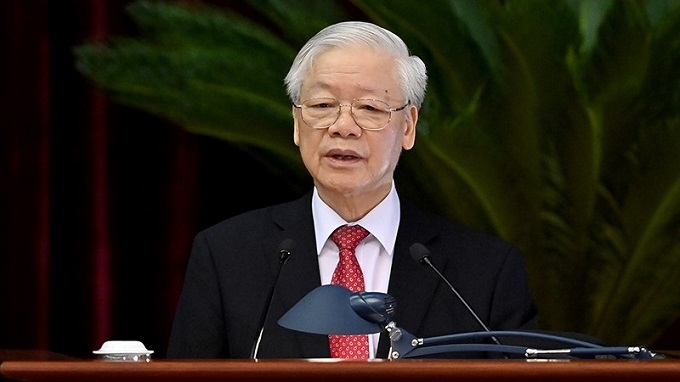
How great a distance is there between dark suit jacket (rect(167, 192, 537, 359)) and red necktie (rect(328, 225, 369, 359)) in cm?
3

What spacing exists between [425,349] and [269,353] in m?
0.74

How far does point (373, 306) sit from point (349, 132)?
797 mm

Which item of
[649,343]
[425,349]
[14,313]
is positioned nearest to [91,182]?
[14,313]

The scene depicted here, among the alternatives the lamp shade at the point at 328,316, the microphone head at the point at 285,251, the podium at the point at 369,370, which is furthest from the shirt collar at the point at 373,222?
the podium at the point at 369,370

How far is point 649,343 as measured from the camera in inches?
182

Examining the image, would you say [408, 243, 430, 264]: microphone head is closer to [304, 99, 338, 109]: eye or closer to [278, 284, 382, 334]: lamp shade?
[278, 284, 382, 334]: lamp shade

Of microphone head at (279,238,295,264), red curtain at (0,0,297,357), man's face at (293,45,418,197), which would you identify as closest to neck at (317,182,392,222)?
man's face at (293,45,418,197)

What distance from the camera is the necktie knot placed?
9.96 ft

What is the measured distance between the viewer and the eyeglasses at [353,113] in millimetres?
3016

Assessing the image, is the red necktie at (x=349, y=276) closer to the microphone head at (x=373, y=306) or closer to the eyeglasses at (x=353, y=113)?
the eyeglasses at (x=353, y=113)

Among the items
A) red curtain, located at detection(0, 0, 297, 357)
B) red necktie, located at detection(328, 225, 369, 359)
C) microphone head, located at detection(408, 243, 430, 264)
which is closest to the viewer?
microphone head, located at detection(408, 243, 430, 264)

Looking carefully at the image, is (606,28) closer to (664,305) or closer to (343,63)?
(664,305)

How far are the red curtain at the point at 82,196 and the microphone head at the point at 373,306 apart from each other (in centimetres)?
229

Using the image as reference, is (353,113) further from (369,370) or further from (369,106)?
(369,370)
